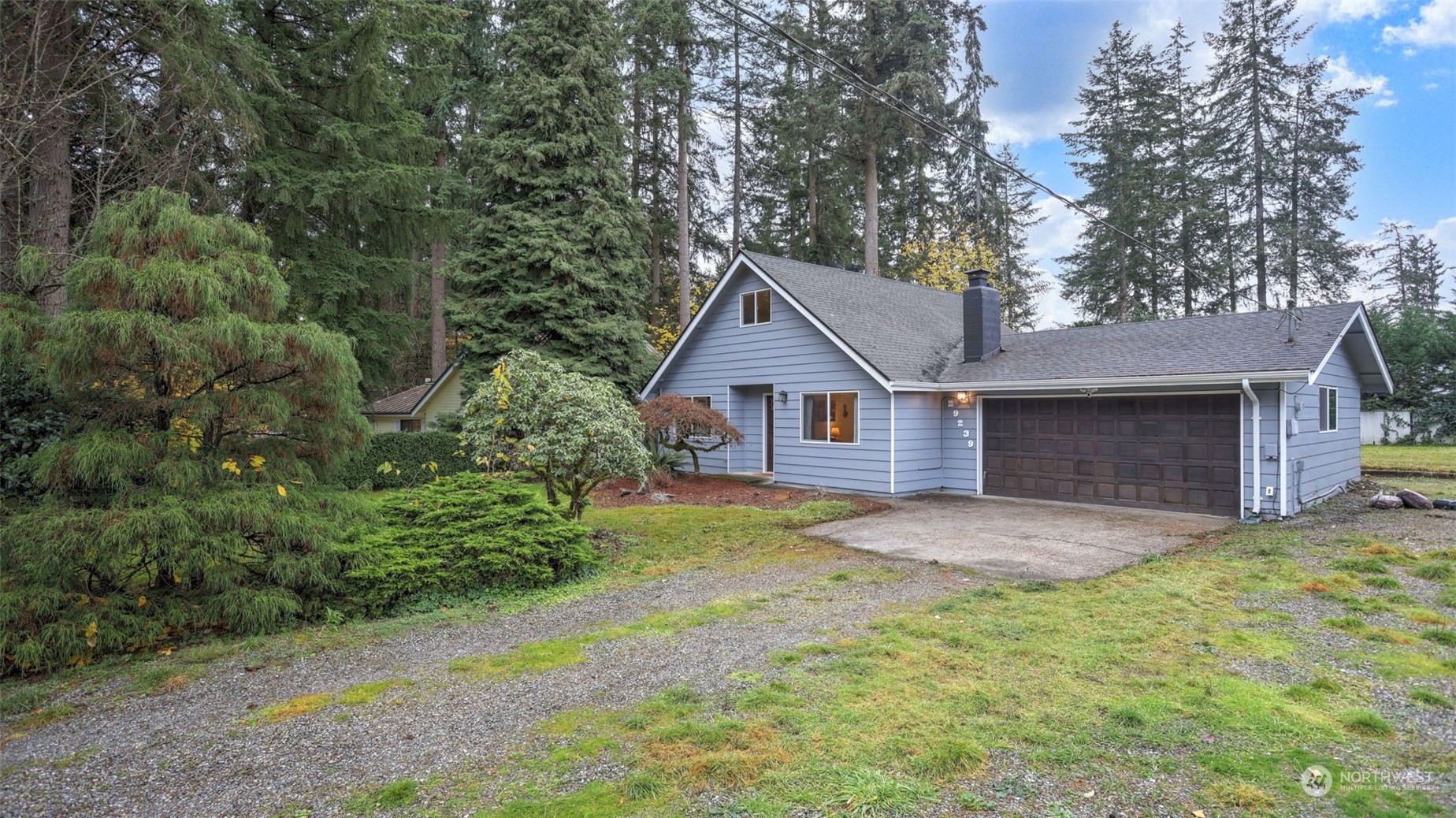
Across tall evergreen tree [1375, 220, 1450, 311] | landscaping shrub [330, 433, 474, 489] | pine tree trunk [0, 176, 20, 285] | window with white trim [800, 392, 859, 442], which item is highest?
tall evergreen tree [1375, 220, 1450, 311]

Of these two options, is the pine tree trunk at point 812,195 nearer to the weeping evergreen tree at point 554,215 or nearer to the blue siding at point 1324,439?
the weeping evergreen tree at point 554,215

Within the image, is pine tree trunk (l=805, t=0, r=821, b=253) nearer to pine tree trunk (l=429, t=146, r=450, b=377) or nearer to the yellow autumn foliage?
the yellow autumn foliage

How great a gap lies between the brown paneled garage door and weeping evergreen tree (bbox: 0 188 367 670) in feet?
35.8

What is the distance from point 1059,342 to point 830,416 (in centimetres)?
478

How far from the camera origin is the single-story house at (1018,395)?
9.91 metres

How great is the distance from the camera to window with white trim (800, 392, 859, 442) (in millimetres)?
12680

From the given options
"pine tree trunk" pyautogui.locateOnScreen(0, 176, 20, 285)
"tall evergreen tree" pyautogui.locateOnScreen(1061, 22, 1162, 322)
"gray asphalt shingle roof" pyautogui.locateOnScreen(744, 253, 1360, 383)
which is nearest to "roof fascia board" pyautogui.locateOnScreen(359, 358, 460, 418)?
"gray asphalt shingle roof" pyautogui.locateOnScreen(744, 253, 1360, 383)

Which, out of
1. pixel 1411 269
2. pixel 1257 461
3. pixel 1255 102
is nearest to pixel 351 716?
pixel 1257 461

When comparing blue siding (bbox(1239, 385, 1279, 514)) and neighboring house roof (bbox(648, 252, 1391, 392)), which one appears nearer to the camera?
blue siding (bbox(1239, 385, 1279, 514))

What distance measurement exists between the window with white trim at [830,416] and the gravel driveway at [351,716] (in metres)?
7.06

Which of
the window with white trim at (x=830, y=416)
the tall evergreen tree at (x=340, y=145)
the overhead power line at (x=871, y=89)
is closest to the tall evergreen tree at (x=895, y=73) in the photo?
the window with white trim at (x=830, y=416)

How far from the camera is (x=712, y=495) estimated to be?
12648 millimetres

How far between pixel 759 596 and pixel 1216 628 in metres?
3.53

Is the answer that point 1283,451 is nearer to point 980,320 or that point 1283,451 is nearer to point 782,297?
point 980,320
